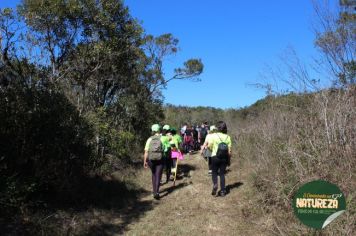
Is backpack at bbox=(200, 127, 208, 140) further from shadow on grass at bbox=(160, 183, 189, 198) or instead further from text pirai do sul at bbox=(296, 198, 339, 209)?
text pirai do sul at bbox=(296, 198, 339, 209)

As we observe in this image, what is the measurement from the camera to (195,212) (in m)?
9.05

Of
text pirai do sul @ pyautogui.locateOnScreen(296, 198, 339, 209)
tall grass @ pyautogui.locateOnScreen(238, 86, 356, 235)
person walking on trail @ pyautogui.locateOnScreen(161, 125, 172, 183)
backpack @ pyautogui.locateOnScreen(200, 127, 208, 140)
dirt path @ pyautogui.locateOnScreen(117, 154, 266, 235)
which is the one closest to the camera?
text pirai do sul @ pyautogui.locateOnScreen(296, 198, 339, 209)

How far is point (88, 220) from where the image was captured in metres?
8.11

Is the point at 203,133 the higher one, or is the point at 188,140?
the point at 203,133

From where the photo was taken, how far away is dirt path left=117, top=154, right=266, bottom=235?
25.8 ft

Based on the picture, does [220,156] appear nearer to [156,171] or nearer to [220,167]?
[220,167]

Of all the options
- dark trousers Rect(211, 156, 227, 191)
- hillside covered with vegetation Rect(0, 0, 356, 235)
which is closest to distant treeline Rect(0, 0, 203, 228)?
hillside covered with vegetation Rect(0, 0, 356, 235)

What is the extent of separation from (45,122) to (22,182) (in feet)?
4.20

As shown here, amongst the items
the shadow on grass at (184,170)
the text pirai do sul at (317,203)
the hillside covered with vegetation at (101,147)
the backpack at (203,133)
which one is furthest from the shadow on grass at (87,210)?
the backpack at (203,133)

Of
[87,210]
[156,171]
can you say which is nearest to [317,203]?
[87,210]

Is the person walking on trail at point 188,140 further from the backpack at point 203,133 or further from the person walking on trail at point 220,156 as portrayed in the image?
the person walking on trail at point 220,156

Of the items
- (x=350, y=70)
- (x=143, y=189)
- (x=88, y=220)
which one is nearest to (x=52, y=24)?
(x=143, y=189)

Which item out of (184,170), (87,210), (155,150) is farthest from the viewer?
(184,170)

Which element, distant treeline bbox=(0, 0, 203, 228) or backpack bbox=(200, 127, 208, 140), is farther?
backpack bbox=(200, 127, 208, 140)
